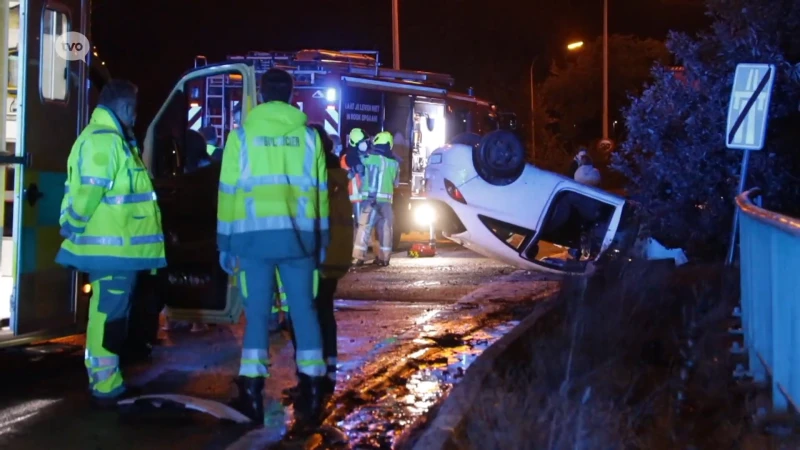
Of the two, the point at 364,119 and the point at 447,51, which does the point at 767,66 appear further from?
the point at 447,51

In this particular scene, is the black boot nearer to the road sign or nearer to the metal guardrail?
A: the metal guardrail

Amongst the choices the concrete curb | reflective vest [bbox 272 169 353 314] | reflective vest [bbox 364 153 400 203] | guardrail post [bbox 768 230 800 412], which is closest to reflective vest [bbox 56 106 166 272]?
reflective vest [bbox 272 169 353 314]

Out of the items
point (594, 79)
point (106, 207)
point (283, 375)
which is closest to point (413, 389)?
point (283, 375)

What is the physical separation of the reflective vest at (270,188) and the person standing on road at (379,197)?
6.88 metres

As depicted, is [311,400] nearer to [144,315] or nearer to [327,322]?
[327,322]

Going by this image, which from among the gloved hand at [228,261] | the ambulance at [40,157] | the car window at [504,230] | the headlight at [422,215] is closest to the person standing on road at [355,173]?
the headlight at [422,215]

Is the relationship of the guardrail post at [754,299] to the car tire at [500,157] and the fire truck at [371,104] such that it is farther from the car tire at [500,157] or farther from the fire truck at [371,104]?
the fire truck at [371,104]

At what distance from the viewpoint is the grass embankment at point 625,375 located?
4625 mm

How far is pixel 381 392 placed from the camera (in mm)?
5984

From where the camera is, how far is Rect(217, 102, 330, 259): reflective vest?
514cm

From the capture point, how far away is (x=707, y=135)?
29.9 ft

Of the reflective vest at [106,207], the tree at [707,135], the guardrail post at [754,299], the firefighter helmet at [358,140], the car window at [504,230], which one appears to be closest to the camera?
the reflective vest at [106,207]

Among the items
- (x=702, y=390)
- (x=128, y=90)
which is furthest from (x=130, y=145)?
(x=702, y=390)

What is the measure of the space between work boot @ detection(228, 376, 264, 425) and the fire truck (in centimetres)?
794
